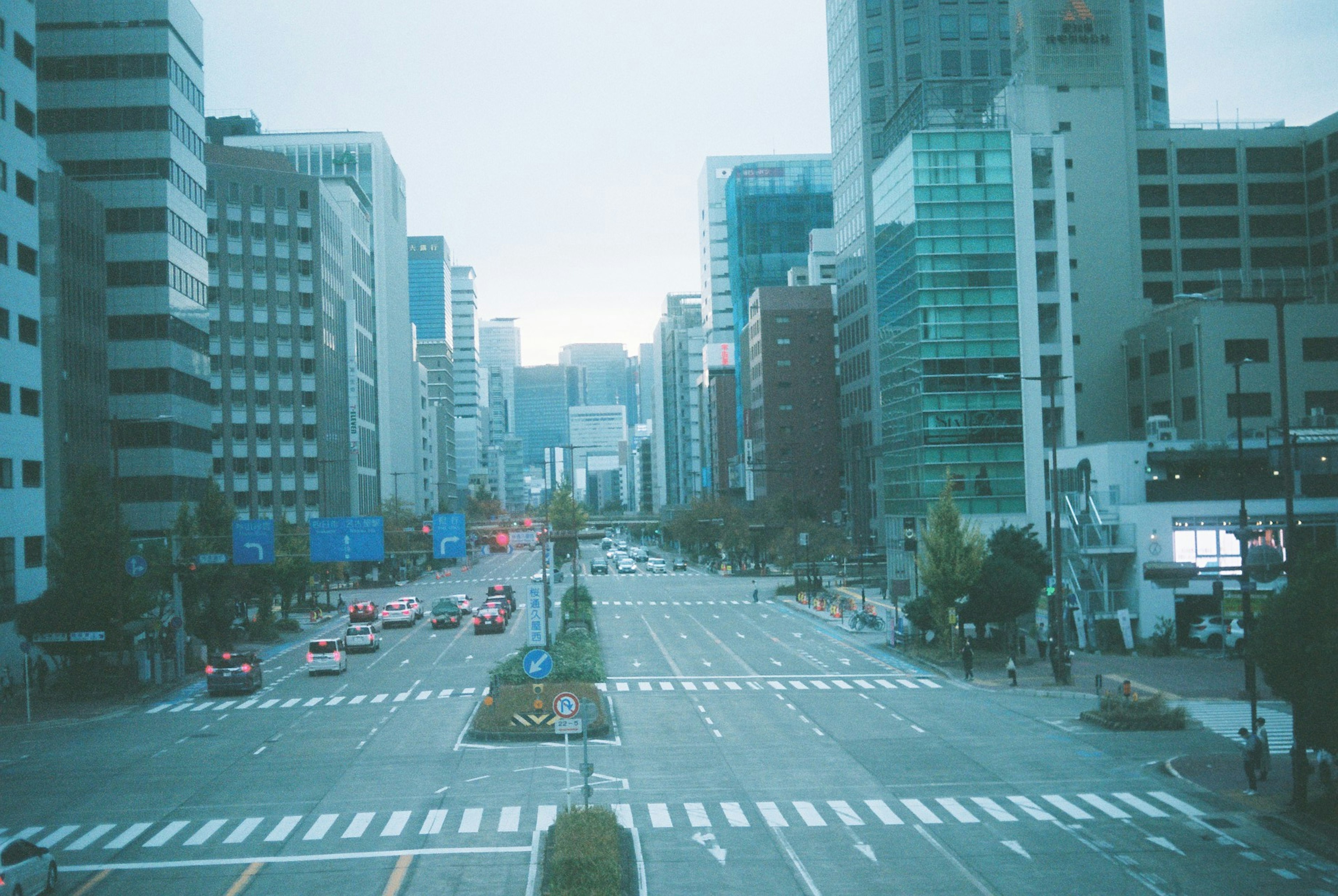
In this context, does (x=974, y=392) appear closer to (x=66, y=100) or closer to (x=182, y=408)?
(x=182, y=408)

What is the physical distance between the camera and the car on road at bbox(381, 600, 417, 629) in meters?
79.8

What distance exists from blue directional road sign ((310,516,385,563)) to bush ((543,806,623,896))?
120 ft

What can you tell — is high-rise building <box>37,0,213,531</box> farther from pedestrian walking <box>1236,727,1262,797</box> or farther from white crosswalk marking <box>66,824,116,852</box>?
pedestrian walking <box>1236,727,1262,797</box>

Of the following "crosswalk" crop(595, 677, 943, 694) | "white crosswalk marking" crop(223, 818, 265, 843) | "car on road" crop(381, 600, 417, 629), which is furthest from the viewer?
"car on road" crop(381, 600, 417, 629)

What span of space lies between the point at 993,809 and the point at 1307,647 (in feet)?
25.1

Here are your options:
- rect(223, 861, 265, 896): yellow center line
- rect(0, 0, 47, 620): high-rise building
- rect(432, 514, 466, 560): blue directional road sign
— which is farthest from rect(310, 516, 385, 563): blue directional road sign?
rect(223, 861, 265, 896): yellow center line

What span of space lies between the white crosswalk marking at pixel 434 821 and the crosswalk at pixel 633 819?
0.11ft

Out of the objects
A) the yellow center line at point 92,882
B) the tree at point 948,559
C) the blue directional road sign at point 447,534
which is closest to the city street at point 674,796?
the yellow center line at point 92,882

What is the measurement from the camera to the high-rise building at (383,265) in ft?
556

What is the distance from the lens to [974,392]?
8294 centimetres

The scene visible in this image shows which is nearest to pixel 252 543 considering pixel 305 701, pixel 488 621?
pixel 305 701

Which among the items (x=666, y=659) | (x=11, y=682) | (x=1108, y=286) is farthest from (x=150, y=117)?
(x=1108, y=286)

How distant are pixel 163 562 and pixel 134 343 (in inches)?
930

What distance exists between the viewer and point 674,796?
29.1 metres
